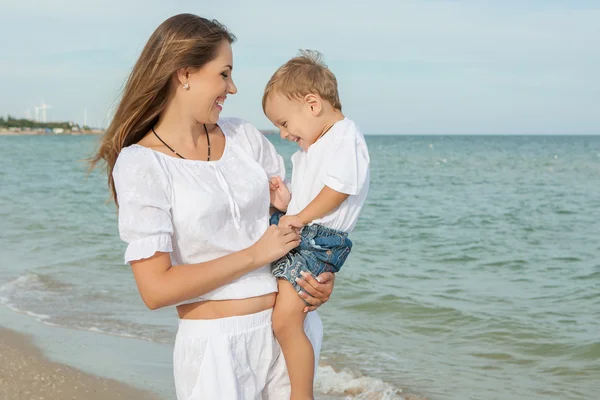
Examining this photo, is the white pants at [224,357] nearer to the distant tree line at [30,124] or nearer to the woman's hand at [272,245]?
the woman's hand at [272,245]

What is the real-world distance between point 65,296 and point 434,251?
5.14 m

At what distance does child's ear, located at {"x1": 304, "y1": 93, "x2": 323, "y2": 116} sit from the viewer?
272cm

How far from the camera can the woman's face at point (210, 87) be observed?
7.49 ft

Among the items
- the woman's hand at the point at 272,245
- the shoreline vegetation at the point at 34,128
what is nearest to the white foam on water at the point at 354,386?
the woman's hand at the point at 272,245

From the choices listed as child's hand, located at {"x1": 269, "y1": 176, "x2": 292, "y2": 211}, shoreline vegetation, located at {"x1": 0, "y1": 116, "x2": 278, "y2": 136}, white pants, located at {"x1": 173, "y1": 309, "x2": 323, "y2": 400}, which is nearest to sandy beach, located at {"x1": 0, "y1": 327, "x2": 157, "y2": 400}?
child's hand, located at {"x1": 269, "y1": 176, "x2": 292, "y2": 211}

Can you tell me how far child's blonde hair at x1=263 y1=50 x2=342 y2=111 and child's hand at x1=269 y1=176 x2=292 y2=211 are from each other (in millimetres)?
334

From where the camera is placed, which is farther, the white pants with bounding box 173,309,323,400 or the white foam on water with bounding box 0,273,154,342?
the white foam on water with bounding box 0,273,154,342

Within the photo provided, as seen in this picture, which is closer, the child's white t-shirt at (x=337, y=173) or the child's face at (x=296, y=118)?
the child's white t-shirt at (x=337, y=173)

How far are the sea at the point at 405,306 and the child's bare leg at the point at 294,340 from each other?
33.8 inches

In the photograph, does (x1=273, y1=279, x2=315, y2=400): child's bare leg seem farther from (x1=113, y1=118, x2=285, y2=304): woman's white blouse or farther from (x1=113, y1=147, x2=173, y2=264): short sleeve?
(x1=113, y1=147, x2=173, y2=264): short sleeve

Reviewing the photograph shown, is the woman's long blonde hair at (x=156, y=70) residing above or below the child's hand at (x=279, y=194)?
above

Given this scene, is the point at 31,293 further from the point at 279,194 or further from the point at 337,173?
the point at 337,173

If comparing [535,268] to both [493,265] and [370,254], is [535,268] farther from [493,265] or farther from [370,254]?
[370,254]

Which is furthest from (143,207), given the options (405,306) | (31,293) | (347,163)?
(31,293)
